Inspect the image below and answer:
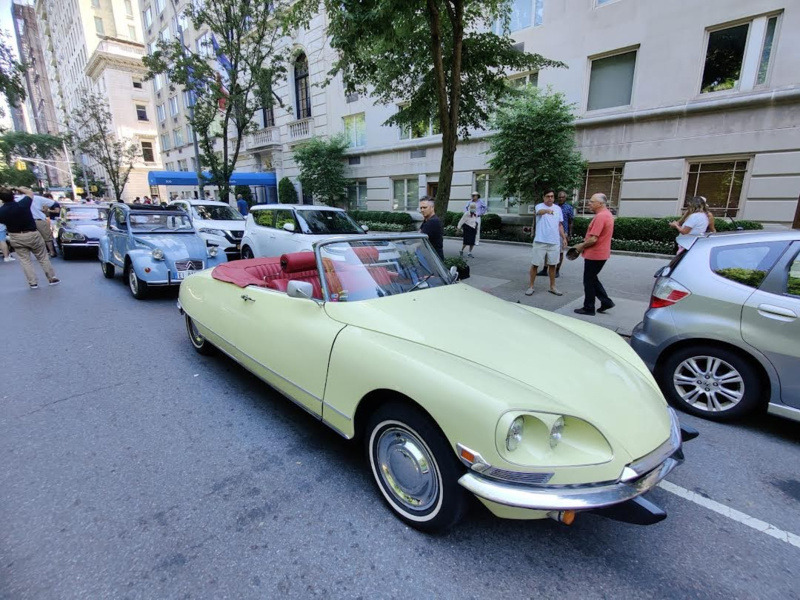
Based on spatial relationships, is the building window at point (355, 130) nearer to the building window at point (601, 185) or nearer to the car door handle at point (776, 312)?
the building window at point (601, 185)

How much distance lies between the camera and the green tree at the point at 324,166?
65.4 feet

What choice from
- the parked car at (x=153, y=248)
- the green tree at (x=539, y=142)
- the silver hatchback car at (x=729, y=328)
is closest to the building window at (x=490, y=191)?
the green tree at (x=539, y=142)

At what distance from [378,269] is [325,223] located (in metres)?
5.91

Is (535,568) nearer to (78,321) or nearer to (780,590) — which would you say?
(780,590)

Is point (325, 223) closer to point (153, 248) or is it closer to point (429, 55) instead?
point (153, 248)

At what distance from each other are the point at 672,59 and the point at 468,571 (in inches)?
587

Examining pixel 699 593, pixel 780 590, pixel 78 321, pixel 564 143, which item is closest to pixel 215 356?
pixel 78 321

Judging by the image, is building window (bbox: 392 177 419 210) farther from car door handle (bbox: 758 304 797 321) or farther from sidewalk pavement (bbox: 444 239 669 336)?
car door handle (bbox: 758 304 797 321)

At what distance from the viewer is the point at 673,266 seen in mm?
3840

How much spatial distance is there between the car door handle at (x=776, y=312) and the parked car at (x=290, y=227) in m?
6.69

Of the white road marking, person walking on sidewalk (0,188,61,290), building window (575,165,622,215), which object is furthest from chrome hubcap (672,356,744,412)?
building window (575,165,622,215)

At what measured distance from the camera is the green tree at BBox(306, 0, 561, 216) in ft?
19.7

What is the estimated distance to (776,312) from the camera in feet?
10.1

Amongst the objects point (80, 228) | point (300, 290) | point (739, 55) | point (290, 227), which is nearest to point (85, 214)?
point (80, 228)
